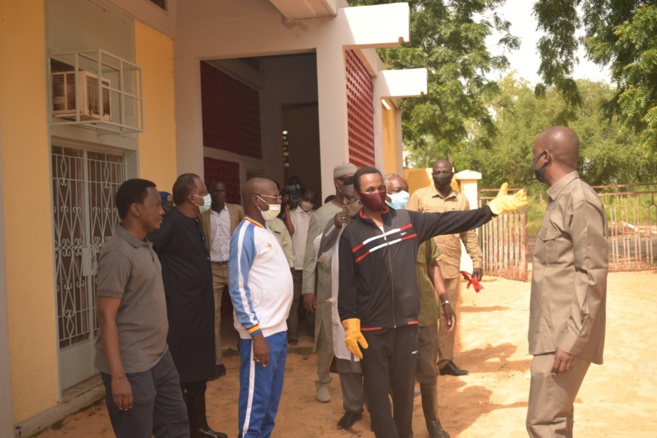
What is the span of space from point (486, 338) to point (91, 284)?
4.94 metres

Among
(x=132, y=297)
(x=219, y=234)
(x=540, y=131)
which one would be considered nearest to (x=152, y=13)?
(x=219, y=234)

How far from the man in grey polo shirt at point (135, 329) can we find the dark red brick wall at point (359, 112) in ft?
20.0

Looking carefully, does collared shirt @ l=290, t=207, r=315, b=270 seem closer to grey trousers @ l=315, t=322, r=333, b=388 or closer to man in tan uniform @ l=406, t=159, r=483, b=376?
man in tan uniform @ l=406, t=159, r=483, b=376

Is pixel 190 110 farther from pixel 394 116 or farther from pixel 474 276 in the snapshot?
pixel 394 116

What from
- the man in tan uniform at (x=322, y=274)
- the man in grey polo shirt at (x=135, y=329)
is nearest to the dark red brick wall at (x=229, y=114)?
the man in tan uniform at (x=322, y=274)

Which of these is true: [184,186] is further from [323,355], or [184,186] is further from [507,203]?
[507,203]

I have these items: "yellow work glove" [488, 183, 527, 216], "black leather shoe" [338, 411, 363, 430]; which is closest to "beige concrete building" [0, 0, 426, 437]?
"black leather shoe" [338, 411, 363, 430]

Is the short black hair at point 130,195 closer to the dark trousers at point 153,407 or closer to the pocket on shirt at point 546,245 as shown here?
the dark trousers at point 153,407

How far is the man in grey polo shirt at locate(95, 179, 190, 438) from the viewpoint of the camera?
11.0ft

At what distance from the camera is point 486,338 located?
8719 mm

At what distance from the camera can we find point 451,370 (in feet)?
22.5

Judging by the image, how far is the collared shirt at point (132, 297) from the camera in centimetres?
340

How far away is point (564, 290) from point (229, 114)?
811cm

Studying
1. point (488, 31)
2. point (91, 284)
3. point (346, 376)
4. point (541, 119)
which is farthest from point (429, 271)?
point (541, 119)
